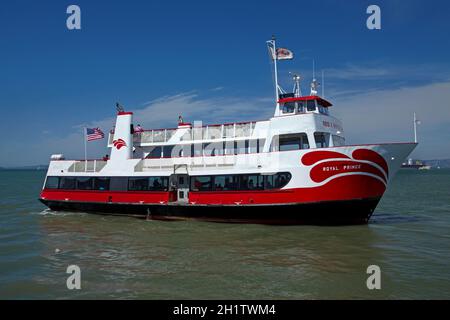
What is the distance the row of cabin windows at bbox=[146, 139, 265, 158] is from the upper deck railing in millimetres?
392

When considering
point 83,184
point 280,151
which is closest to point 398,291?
point 280,151

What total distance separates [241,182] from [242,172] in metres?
0.46

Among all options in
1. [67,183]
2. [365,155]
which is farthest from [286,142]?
[67,183]

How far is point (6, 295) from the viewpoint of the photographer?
27.9 ft

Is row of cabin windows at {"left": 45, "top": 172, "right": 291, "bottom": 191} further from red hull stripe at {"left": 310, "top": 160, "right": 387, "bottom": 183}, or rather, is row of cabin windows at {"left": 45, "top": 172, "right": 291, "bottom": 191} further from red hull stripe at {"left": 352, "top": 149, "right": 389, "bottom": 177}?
red hull stripe at {"left": 352, "top": 149, "right": 389, "bottom": 177}

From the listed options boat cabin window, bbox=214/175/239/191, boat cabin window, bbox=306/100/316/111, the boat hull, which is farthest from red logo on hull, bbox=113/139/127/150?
boat cabin window, bbox=306/100/316/111

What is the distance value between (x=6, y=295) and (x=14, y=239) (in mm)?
7047

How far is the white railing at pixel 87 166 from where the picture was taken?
803 inches

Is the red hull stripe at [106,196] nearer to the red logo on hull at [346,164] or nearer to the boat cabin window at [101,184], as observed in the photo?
the boat cabin window at [101,184]

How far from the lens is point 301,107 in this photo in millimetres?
16766

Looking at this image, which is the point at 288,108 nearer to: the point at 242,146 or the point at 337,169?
the point at 242,146

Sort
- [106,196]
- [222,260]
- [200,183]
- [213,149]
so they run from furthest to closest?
[106,196]
[213,149]
[200,183]
[222,260]
